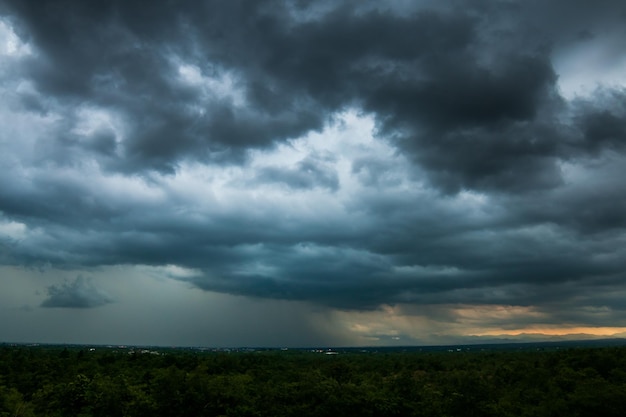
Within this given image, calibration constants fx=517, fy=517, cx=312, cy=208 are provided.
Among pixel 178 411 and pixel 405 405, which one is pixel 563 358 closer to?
pixel 405 405

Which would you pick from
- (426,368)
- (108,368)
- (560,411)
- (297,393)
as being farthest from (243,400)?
(426,368)

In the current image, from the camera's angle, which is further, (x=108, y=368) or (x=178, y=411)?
(x=108, y=368)

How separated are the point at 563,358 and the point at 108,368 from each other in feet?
315

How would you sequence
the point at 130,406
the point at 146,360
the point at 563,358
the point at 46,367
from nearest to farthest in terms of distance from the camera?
the point at 130,406
the point at 46,367
the point at 563,358
the point at 146,360

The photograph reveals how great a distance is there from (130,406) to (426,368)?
98.4m

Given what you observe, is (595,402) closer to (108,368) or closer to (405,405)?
(405,405)

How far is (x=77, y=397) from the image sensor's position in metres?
61.5

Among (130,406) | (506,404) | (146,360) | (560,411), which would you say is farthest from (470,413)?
(146,360)

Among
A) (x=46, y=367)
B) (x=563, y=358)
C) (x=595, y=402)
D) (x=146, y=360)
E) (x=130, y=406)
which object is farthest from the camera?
(x=146, y=360)

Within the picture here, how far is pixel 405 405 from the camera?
5369 centimetres

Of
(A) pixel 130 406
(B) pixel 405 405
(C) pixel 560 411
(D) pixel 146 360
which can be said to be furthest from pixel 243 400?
(D) pixel 146 360

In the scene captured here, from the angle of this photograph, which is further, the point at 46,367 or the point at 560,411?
the point at 46,367

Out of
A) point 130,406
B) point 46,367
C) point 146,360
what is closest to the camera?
point 130,406

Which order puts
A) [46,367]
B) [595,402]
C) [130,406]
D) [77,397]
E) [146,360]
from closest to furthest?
[595,402]
[130,406]
[77,397]
[46,367]
[146,360]
